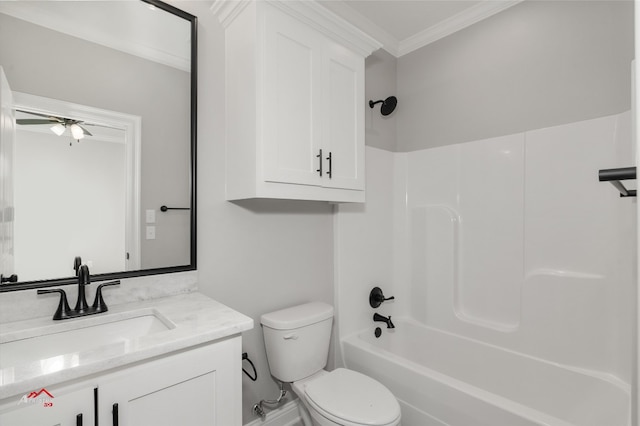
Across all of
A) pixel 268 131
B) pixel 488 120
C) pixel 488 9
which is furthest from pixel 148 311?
pixel 488 9

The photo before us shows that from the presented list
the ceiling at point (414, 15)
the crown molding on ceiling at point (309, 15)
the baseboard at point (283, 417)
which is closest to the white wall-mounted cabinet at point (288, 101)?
the crown molding on ceiling at point (309, 15)

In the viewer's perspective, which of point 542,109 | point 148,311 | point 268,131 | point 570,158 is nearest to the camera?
point 148,311

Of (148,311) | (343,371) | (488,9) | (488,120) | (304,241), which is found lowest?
(343,371)

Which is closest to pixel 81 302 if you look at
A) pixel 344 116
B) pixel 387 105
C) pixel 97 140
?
pixel 97 140

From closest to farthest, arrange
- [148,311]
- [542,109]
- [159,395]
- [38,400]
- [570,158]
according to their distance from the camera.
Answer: [38,400] → [159,395] → [148,311] → [570,158] → [542,109]

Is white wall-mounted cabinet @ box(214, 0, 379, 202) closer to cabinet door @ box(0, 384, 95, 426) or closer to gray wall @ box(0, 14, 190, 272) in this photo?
gray wall @ box(0, 14, 190, 272)

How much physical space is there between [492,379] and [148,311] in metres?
1.92

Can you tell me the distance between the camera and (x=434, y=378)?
148 cm

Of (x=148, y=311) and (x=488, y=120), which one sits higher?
(x=488, y=120)

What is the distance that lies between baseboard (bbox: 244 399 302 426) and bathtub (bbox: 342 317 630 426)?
410 mm

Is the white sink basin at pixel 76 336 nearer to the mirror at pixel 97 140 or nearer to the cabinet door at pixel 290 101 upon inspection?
the mirror at pixel 97 140

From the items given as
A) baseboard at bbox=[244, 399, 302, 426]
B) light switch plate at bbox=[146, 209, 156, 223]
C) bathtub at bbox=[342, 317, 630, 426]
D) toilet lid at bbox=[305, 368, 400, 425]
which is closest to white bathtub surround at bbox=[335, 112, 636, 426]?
bathtub at bbox=[342, 317, 630, 426]

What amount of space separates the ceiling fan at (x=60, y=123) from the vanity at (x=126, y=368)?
0.68 metres

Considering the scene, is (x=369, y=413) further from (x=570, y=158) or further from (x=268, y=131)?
(x=570, y=158)
